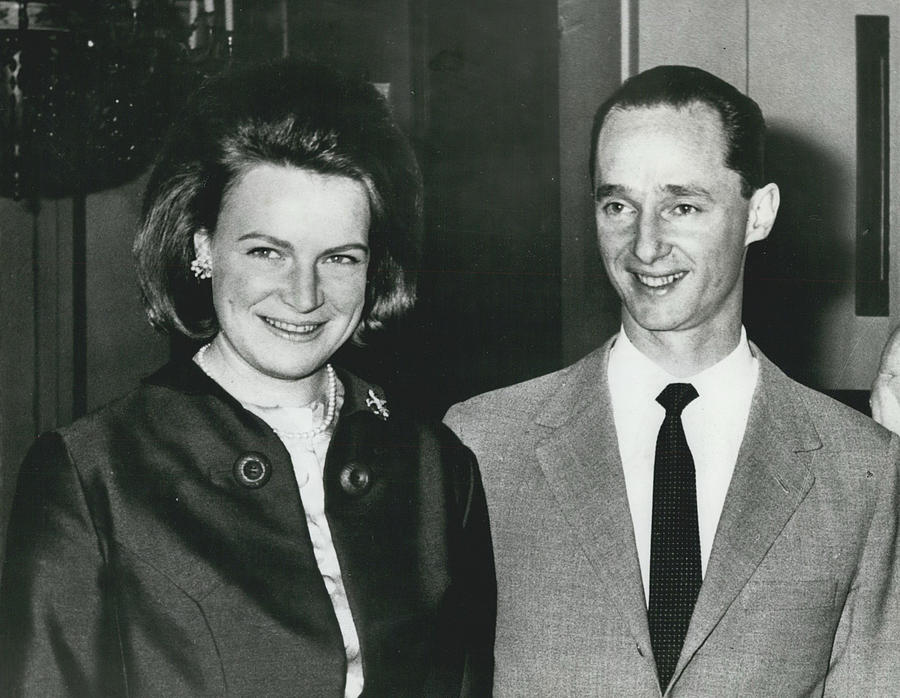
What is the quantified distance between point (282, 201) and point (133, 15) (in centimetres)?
160

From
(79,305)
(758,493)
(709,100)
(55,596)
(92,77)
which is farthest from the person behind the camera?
(79,305)

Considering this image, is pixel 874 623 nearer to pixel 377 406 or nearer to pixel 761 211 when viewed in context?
pixel 761 211

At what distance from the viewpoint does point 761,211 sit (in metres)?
1.77

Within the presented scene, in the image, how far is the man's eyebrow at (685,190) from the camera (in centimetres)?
166

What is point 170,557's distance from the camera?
51.0 inches

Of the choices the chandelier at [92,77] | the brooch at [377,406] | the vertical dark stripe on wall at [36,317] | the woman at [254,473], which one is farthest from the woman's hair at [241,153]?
the vertical dark stripe on wall at [36,317]

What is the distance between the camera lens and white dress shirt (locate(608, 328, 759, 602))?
1.64 meters

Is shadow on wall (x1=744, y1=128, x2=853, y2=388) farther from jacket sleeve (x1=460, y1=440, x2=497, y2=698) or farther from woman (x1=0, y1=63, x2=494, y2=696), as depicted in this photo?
woman (x1=0, y1=63, x2=494, y2=696)

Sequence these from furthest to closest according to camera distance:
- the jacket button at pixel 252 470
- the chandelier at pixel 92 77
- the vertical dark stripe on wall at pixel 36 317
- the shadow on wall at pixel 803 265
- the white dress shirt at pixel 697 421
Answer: the vertical dark stripe on wall at pixel 36 317 < the shadow on wall at pixel 803 265 < the chandelier at pixel 92 77 < the white dress shirt at pixel 697 421 < the jacket button at pixel 252 470

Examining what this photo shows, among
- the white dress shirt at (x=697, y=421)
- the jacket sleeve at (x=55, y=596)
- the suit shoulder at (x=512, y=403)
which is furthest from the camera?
the suit shoulder at (x=512, y=403)

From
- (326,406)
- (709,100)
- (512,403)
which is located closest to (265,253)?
(326,406)

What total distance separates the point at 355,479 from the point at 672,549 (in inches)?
20.3

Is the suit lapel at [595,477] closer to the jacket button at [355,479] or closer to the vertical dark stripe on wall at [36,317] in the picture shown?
the jacket button at [355,479]

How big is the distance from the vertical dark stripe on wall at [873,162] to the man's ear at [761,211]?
100cm
